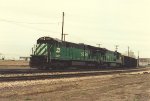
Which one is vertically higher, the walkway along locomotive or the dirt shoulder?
the walkway along locomotive

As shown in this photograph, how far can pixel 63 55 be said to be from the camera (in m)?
33.9

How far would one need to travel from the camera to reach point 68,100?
1200 cm

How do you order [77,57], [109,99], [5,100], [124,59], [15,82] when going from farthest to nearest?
[124,59]
[77,57]
[15,82]
[109,99]
[5,100]

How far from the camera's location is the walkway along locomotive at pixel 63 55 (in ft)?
102

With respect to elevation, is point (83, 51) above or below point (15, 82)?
above

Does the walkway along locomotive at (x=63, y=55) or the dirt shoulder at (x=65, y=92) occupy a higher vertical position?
the walkway along locomotive at (x=63, y=55)

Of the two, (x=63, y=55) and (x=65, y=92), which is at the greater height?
(x=63, y=55)

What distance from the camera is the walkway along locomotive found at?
102ft

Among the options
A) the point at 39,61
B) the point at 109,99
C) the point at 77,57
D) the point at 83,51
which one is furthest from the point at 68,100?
the point at 83,51

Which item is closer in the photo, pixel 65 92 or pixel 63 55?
pixel 65 92

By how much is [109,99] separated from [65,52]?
72.1ft

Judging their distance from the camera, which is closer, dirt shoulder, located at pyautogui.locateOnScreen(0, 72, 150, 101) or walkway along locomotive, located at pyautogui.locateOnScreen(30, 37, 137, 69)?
dirt shoulder, located at pyautogui.locateOnScreen(0, 72, 150, 101)

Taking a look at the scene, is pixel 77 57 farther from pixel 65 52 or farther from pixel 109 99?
pixel 109 99

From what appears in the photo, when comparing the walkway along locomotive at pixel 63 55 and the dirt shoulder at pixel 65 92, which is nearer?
the dirt shoulder at pixel 65 92
